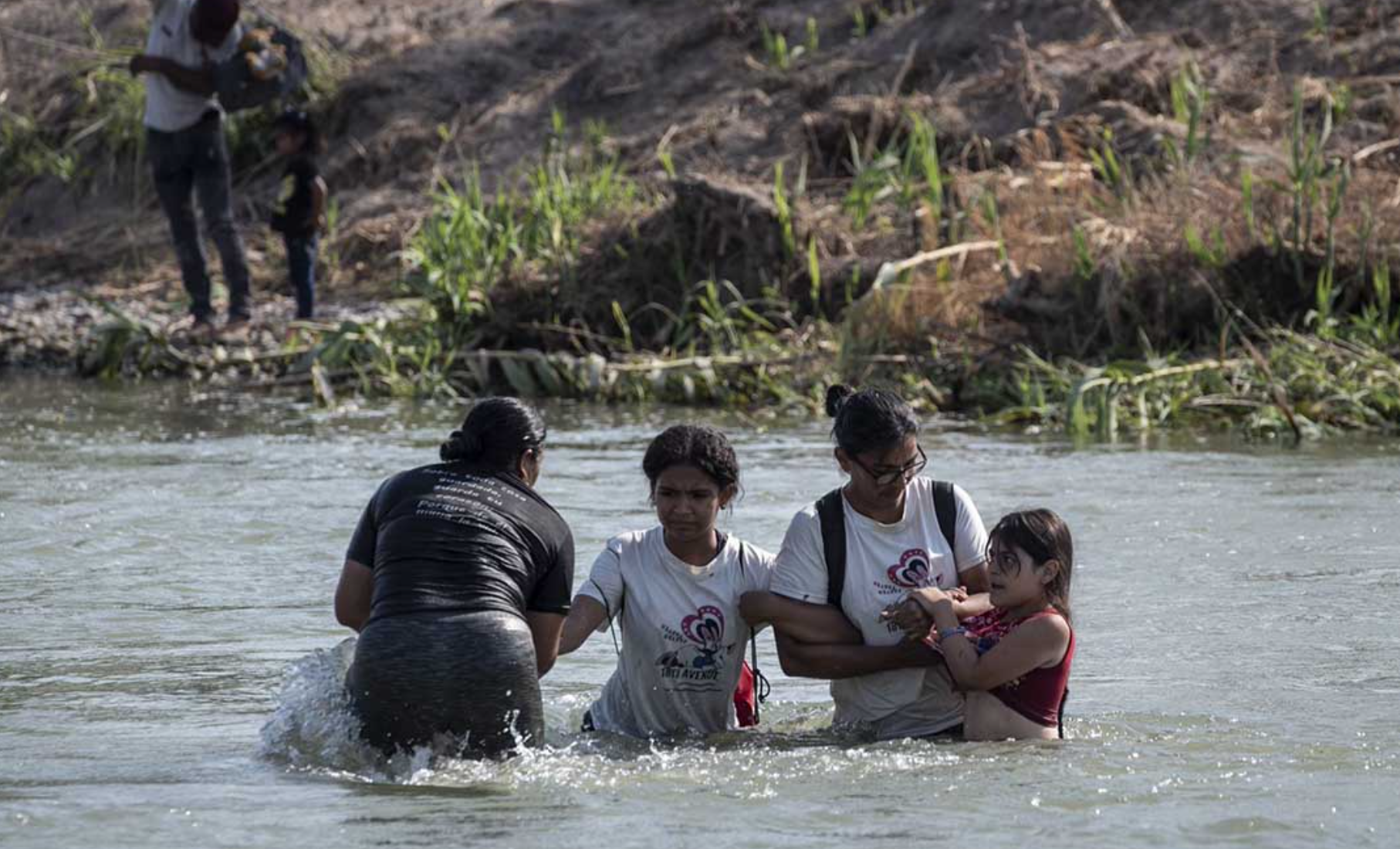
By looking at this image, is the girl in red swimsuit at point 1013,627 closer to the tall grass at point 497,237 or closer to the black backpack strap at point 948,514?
the black backpack strap at point 948,514

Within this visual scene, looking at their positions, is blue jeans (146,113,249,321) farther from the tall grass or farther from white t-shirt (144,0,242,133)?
the tall grass

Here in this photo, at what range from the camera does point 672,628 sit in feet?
19.3

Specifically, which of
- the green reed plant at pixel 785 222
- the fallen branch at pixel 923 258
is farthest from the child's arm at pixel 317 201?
the fallen branch at pixel 923 258

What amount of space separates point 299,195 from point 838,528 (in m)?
9.36

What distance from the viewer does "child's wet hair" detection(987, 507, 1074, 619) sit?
5.67 meters

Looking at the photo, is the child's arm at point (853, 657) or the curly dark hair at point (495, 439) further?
the child's arm at point (853, 657)

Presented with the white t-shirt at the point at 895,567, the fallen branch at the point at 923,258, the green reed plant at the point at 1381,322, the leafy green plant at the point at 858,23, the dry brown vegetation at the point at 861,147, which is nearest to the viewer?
the white t-shirt at the point at 895,567

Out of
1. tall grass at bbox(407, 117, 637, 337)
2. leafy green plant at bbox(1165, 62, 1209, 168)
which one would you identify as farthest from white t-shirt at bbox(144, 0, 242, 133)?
leafy green plant at bbox(1165, 62, 1209, 168)

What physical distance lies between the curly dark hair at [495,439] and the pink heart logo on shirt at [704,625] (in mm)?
593

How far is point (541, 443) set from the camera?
230 inches

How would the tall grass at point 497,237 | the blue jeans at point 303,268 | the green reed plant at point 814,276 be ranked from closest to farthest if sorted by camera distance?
the green reed plant at point 814,276, the tall grass at point 497,237, the blue jeans at point 303,268

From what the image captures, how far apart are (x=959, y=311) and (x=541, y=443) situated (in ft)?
26.5

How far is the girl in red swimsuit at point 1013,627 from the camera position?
5664mm

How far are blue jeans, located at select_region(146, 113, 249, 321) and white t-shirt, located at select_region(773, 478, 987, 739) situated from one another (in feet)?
30.7
